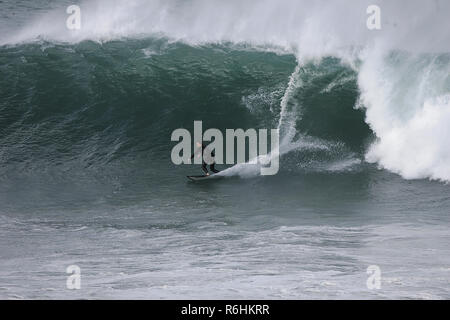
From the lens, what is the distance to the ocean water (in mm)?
11039

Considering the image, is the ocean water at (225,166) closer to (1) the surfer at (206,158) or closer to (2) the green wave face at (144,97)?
(2) the green wave face at (144,97)

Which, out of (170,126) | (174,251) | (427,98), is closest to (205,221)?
(174,251)

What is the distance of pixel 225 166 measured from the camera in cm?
1780

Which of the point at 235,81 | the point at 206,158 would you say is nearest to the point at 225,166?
the point at 206,158

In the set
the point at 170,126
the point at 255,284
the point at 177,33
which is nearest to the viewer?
the point at 255,284

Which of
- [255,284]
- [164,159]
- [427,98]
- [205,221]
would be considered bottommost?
[255,284]

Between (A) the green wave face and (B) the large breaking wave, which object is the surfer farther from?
(B) the large breaking wave

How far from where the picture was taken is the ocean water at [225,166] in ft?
36.2

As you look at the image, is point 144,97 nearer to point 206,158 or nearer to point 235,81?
point 235,81

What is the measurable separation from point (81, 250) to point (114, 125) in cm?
768

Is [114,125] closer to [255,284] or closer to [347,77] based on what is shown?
[347,77]

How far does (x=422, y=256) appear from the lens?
1148 cm

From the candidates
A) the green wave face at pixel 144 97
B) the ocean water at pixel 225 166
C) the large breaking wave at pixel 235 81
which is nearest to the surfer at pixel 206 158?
the ocean water at pixel 225 166

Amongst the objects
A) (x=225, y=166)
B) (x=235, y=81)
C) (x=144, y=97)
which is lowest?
(x=225, y=166)
